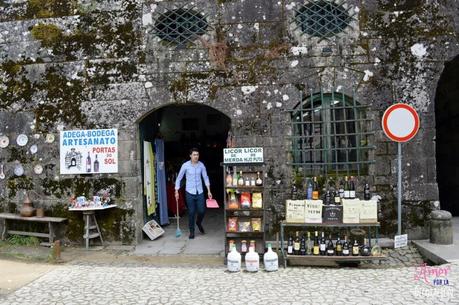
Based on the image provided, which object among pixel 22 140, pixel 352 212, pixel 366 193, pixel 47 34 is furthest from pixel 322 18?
pixel 22 140

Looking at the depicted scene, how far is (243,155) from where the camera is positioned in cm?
628

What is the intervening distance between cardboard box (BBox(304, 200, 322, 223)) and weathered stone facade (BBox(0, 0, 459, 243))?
0.93 metres

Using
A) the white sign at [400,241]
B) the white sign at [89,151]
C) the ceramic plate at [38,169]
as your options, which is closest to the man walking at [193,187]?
the white sign at [89,151]

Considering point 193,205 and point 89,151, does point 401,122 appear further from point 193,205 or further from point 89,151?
point 89,151

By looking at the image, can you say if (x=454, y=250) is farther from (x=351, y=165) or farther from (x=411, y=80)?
(x=411, y=80)

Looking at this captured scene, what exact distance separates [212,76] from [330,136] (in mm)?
2134

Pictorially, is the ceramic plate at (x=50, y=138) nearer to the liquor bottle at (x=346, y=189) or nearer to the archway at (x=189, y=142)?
the archway at (x=189, y=142)

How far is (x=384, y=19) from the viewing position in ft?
22.6

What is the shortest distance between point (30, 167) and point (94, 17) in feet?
9.16

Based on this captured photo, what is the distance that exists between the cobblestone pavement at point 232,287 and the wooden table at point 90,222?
1.18 m

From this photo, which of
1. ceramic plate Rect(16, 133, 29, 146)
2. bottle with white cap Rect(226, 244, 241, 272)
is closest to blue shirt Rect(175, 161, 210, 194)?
bottle with white cap Rect(226, 244, 241, 272)

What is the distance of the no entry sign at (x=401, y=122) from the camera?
617 cm

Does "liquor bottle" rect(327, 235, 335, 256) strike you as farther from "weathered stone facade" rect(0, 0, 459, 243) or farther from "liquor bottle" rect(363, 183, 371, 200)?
"weathered stone facade" rect(0, 0, 459, 243)

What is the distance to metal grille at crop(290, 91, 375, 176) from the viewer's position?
6883mm
